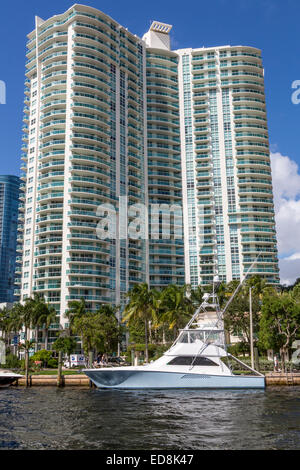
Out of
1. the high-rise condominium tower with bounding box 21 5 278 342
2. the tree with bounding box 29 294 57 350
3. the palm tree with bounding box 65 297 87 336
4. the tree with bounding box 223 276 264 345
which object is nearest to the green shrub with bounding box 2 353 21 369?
the tree with bounding box 29 294 57 350

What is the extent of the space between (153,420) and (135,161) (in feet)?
340

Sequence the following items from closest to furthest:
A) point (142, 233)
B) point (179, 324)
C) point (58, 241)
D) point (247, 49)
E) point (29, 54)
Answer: point (179, 324) < point (58, 241) < point (142, 233) < point (29, 54) < point (247, 49)

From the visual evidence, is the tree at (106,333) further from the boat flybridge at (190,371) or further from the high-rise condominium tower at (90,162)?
the boat flybridge at (190,371)

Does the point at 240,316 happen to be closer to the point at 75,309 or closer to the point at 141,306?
the point at 141,306

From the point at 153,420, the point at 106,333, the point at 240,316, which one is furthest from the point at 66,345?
the point at 153,420

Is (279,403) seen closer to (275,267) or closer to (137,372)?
(137,372)

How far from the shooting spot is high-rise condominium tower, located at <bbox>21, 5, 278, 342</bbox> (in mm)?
108375

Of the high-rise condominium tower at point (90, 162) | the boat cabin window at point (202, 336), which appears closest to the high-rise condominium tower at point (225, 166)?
the high-rise condominium tower at point (90, 162)

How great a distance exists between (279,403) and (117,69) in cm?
11101

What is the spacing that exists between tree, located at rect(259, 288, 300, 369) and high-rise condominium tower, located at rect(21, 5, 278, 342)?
5545 centimetres

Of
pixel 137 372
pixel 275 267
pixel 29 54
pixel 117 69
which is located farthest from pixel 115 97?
pixel 137 372

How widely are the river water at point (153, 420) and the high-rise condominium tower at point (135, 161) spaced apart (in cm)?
6578

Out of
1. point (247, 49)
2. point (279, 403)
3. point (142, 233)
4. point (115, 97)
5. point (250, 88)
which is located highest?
point (247, 49)
